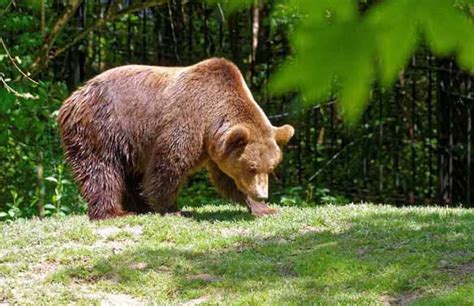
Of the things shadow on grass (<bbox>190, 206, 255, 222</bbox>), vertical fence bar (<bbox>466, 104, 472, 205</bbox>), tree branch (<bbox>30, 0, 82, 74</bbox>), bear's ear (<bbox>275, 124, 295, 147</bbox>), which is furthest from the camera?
vertical fence bar (<bbox>466, 104, 472, 205</bbox>)

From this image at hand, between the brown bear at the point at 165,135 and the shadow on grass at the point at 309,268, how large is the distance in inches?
31.1

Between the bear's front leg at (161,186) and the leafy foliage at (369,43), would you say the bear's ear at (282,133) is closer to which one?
the bear's front leg at (161,186)

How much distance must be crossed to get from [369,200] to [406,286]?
5095 millimetres

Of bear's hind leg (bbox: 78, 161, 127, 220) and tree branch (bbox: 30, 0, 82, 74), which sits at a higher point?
tree branch (bbox: 30, 0, 82, 74)

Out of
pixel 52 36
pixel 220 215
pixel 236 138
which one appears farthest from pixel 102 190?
pixel 52 36

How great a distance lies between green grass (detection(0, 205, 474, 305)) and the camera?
5645 millimetres

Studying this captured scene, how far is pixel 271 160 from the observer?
23.7 feet

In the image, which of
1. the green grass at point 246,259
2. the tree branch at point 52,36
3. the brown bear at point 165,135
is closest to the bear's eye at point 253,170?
the brown bear at point 165,135

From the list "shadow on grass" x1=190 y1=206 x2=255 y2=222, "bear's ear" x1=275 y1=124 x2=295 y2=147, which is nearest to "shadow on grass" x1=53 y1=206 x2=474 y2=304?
"shadow on grass" x1=190 y1=206 x2=255 y2=222

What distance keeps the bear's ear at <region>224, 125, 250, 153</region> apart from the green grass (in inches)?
23.5

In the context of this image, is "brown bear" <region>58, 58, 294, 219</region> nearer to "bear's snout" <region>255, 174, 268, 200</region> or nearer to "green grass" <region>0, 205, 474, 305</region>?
"bear's snout" <region>255, 174, 268, 200</region>

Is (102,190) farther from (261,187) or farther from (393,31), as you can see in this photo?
(393,31)

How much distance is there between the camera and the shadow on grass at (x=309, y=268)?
18.4ft

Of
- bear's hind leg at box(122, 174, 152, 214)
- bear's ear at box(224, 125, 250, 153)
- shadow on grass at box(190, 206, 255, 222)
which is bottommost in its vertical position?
shadow on grass at box(190, 206, 255, 222)
